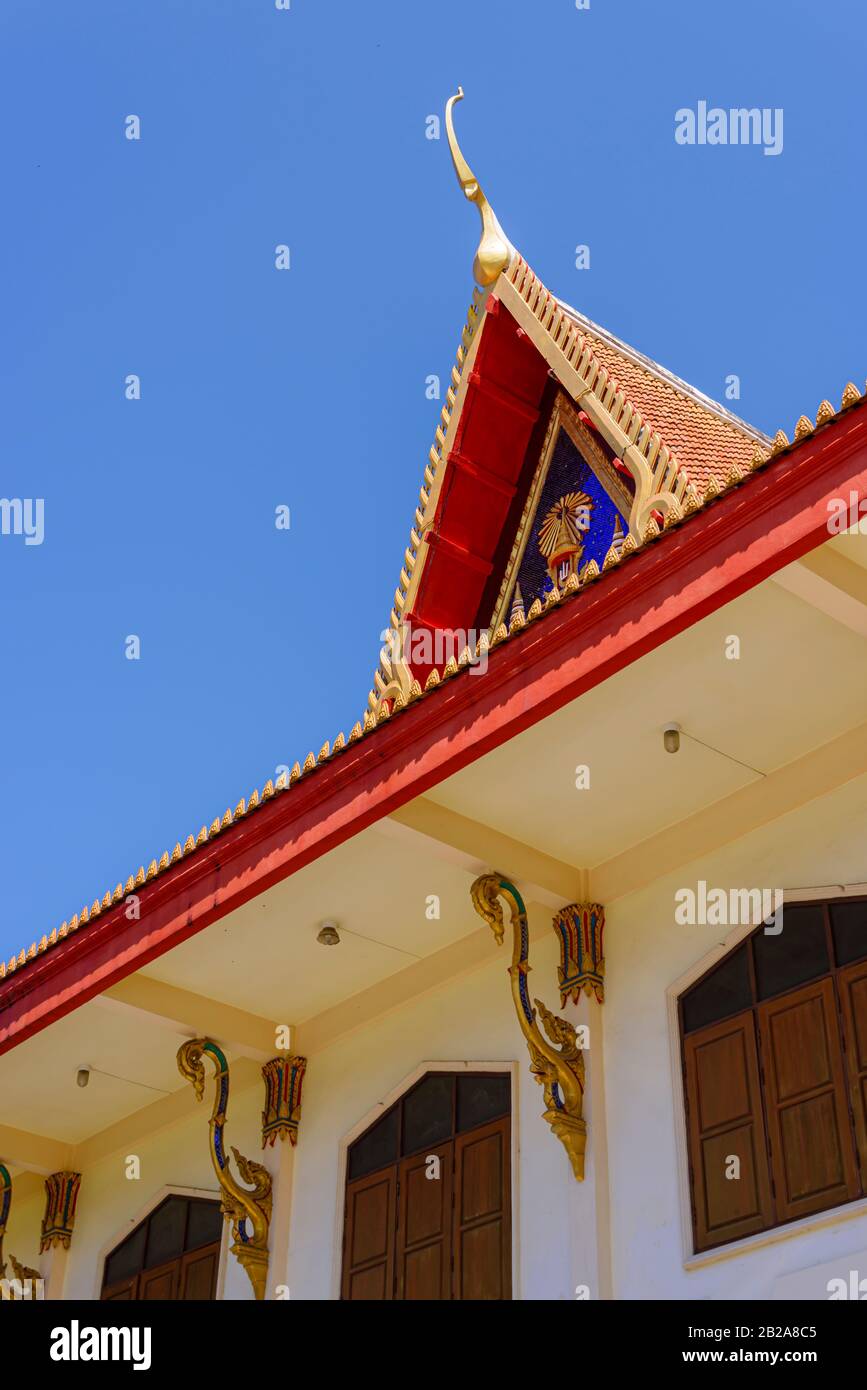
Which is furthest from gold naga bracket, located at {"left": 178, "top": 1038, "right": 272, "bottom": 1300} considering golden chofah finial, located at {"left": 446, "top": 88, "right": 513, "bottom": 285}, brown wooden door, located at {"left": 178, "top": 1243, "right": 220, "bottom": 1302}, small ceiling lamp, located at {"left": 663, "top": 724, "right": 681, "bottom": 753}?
golden chofah finial, located at {"left": 446, "top": 88, "right": 513, "bottom": 285}

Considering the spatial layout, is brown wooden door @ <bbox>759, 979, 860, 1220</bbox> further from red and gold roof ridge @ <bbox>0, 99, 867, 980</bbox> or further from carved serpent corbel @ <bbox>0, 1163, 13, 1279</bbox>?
carved serpent corbel @ <bbox>0, 1163, 13, 1279</bbox>

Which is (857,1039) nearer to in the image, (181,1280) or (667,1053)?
(667,1053)

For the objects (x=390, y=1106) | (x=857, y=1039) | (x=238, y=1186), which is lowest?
(x=857, y=1039)

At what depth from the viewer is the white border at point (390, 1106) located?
10.9 meters

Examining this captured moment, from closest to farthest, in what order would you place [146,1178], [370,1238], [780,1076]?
1. [780,1076]
2. [370,1238]
3. [146,1178]

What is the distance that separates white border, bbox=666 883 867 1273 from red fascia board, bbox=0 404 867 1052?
1.66 meters

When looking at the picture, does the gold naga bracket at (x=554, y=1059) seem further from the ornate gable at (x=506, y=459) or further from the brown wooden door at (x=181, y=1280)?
the ornate gable at (x=506, y=459)

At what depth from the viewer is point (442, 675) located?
11.5 metres

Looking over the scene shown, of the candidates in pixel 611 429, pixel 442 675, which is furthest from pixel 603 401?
pixel 442 675

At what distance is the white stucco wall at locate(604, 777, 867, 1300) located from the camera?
9547 millimetres

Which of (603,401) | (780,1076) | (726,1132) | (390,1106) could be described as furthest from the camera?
(603,401)

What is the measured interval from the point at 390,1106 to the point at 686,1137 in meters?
2.55

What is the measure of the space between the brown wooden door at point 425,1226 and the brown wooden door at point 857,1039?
2.90 m
